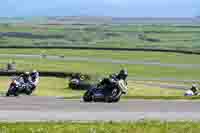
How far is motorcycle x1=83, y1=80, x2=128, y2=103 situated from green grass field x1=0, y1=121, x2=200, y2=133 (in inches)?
368

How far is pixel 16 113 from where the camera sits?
18.7 m

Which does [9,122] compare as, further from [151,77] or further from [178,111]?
[151,77]

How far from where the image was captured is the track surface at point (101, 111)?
59.0ft

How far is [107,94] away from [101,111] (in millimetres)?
6680

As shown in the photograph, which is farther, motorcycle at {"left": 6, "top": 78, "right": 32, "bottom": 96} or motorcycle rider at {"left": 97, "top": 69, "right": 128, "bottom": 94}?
motorcycle at {"left": 6, "top": 78, "right": 32, "bottom": 96}

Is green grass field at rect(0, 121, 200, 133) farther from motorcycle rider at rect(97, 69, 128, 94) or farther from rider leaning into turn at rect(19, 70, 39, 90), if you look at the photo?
Answer: rider leaning into turn at rect(19, 70, 39, 90)

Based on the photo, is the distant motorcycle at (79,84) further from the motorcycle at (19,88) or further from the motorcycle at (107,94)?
the motorcycle at (107,94)

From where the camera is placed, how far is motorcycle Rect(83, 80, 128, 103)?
2581 centimetres

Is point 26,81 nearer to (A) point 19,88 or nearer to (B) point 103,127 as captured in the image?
(A) point 19,88

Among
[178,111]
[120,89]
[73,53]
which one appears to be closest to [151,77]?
[73,53]

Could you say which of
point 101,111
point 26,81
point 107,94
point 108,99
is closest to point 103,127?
point 101,111

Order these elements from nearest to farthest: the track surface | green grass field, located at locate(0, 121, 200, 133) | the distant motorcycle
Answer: green grass field, located at locate(0, 121, 200, 133) < the track surface < the distant motorcycle

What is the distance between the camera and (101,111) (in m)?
19.5

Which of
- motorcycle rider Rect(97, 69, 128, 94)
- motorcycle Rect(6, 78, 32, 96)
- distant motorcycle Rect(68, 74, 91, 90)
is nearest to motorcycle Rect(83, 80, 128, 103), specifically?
motorcycle rider Rect(97, 69, 128, 94)
